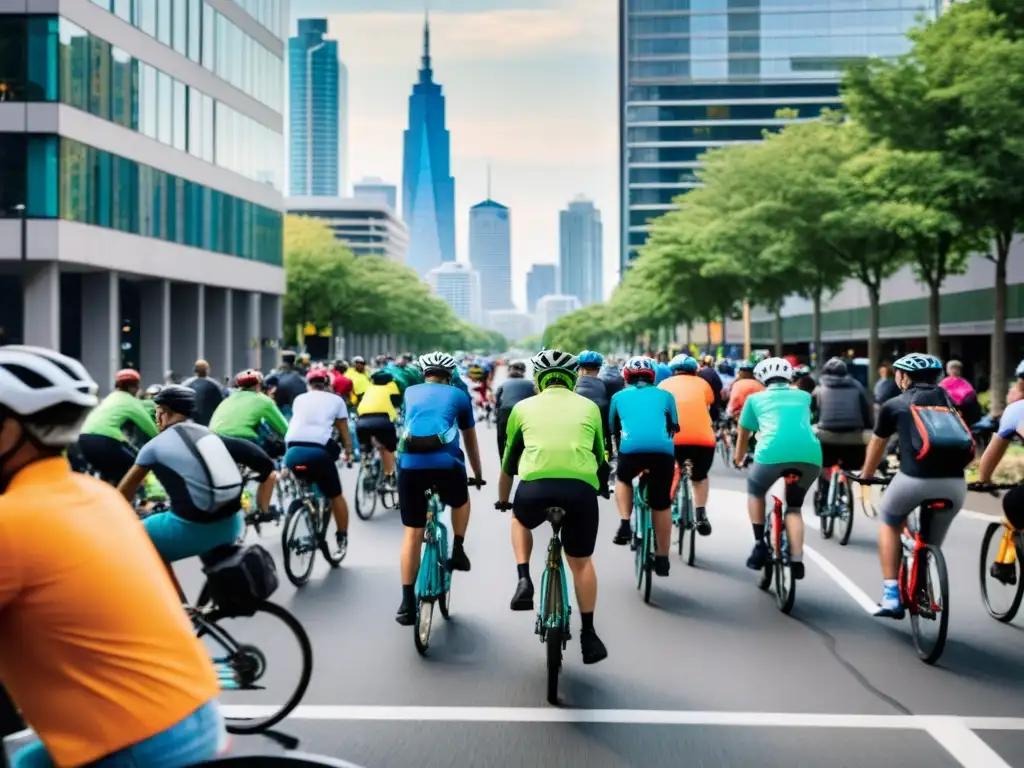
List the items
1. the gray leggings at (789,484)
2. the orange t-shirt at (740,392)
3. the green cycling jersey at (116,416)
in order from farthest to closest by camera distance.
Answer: the orange t-shirt at (740,392), the green cycling jersey at (116,416), the gray leggings at (789,484)

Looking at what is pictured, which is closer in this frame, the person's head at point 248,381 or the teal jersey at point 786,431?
the teal jersey at point 786,431

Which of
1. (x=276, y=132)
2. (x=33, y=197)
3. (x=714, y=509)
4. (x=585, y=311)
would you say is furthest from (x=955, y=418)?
(x=585, y=311)

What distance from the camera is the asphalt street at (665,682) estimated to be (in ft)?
19.4

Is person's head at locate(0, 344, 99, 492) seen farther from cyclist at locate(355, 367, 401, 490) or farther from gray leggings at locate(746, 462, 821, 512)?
cyclist at locate(355, 367, 401, 490)

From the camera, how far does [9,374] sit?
295 cm

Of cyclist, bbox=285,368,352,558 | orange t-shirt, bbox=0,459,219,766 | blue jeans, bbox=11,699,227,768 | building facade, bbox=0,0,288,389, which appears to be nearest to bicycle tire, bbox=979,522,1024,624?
cyclist, bbox=285,368,352,558

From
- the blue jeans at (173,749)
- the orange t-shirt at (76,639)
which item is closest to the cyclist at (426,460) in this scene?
the blue jeans at (173,749)

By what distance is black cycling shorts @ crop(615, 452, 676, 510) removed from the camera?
10.2 m

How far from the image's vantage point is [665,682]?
727 cm

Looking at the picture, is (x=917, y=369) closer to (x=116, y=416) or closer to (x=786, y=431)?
(x=786, y=431)

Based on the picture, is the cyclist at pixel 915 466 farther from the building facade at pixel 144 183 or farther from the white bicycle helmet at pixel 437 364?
the building facade at pixel 144 183

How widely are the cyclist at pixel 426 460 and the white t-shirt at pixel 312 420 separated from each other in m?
2.28

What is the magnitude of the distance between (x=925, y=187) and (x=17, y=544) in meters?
24.8

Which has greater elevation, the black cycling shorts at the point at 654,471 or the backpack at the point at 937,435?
the backpack at the point at 937,435
